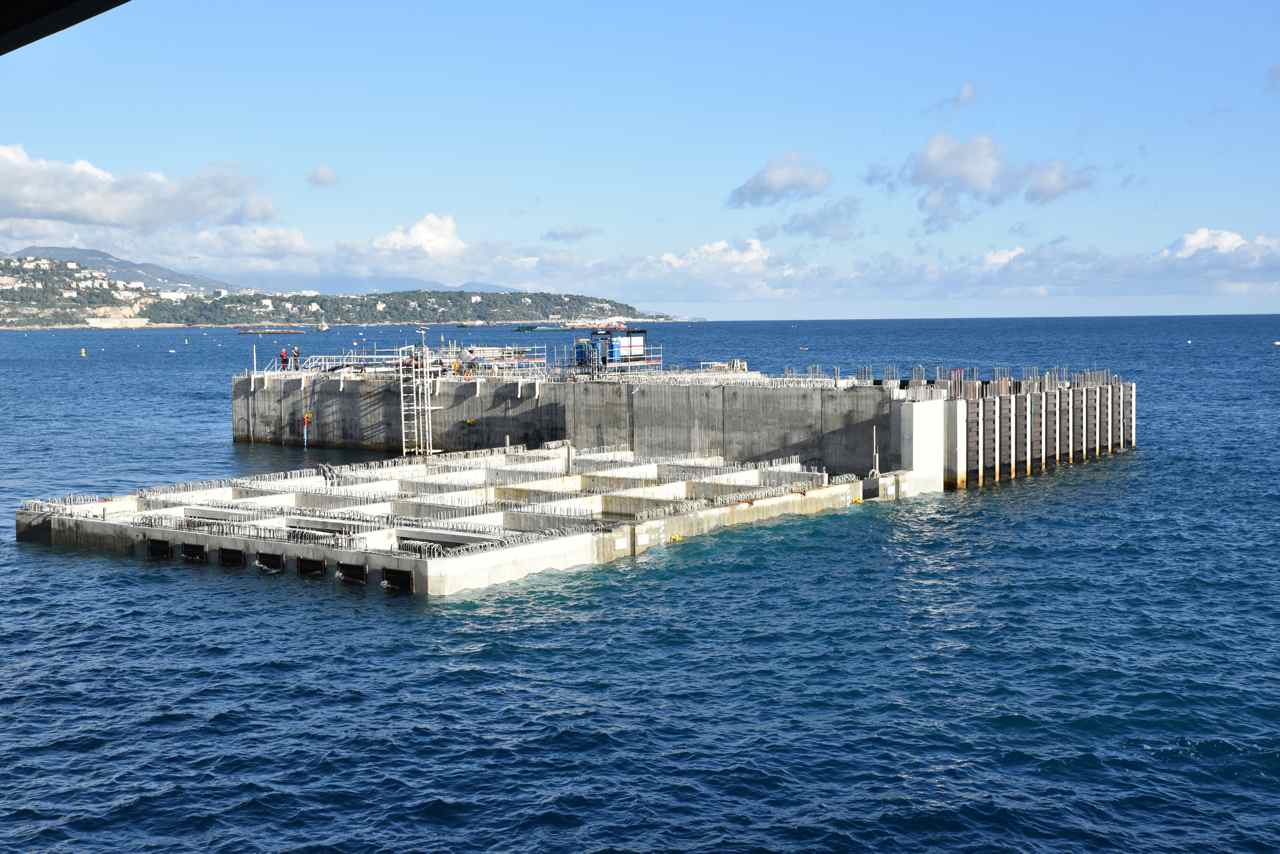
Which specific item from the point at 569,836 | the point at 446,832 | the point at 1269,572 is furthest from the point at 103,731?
the point at 1269,572

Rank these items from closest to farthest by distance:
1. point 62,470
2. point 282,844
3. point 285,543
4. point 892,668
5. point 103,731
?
point 282,844
point 103,731
point 892,668
point 285,543
point 62,470

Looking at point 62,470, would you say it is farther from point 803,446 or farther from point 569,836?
point 569,836

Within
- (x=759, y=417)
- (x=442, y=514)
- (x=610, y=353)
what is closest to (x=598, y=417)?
(x=610, y=353)

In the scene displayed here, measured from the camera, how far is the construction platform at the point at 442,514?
163 feet

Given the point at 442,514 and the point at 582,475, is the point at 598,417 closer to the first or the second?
the point at 582,475

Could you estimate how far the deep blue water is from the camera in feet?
91.6

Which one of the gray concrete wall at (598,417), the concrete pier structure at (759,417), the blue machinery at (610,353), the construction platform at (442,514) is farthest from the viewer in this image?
the blue machinery at (610,353)

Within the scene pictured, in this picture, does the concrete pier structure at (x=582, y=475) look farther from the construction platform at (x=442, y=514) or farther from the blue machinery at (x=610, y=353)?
the blue machinery at (x=610, y=353)

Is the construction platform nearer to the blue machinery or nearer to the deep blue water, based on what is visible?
the deep blue water

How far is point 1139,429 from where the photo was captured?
107 meters

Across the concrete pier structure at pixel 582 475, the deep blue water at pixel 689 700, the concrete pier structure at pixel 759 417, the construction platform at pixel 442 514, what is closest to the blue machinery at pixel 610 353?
the concrete pier structure at pixel 759 417

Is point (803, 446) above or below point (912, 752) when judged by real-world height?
above

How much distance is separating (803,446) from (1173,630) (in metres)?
32.4

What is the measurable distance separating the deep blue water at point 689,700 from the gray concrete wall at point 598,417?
466 inches
